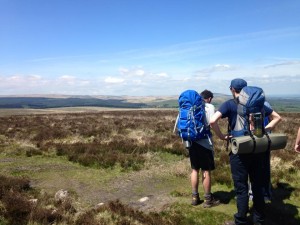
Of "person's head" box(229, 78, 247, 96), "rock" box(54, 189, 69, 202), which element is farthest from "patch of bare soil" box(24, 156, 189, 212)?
"person's head" box(229, 78, 247, 96)

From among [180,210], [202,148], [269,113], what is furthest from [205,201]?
[269,113]

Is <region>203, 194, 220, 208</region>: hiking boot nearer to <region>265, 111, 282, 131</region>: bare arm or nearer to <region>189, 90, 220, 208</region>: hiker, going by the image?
<region>189, 90, 220, 208</region>: hiker

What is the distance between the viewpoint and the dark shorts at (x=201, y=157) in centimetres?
661

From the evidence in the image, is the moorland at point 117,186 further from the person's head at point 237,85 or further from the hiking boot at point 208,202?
the person's head at point 237,85

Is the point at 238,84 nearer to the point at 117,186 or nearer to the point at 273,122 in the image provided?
the point at 273,122

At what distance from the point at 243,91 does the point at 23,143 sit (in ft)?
44.7

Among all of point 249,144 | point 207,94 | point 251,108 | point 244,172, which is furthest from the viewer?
point 207,94

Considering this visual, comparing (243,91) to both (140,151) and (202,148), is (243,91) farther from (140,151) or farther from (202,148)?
(140,151)

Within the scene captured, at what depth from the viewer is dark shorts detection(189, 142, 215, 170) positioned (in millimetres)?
6611

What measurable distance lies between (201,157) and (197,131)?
0.62 meters

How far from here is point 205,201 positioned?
22.0ft

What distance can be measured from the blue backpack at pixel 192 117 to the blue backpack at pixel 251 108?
1.19 metres

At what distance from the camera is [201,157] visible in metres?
6.66

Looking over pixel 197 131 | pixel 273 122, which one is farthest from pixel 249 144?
pixel 197 131
